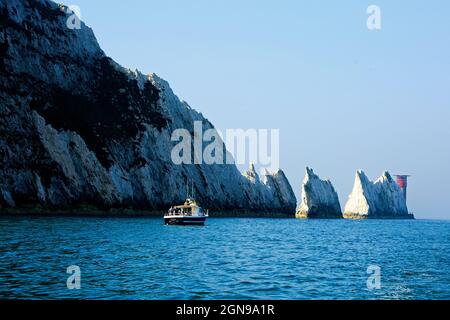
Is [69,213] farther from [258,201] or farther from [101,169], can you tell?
[258,201]

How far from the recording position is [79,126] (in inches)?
4496

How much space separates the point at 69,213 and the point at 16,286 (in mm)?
80063

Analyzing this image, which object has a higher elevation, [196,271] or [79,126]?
[79,126]

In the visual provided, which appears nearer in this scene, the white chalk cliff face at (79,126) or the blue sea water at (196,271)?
the blue sea water at (196,271)

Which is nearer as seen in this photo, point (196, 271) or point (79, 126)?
point (196, 271)

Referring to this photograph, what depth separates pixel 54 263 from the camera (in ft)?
108

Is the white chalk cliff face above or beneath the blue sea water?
above

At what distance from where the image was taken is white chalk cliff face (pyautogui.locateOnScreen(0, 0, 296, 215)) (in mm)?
97500

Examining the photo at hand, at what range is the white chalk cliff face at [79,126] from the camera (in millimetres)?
97500

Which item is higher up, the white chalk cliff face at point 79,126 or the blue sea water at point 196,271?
the white chalk cliff face at point 79,126

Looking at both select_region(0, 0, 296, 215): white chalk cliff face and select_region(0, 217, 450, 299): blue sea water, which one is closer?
select_region(0, 217, 450, 299): blue sea water
